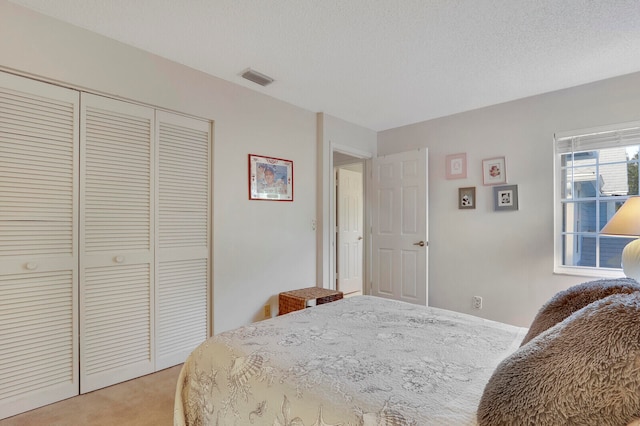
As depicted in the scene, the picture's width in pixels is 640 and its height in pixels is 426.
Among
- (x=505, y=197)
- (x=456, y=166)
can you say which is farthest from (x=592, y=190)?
(x=456, y=166)

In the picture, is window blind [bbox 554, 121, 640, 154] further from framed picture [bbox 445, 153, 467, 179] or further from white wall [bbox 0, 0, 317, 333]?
white wall [bbox 0, 0, 317, 333]

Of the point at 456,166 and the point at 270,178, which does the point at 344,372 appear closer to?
the point at 270,178

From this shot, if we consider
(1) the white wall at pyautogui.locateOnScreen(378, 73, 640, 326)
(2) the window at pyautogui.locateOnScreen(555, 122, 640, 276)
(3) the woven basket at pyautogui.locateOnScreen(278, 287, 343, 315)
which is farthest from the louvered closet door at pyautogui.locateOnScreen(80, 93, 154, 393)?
(2) the window at pyautogui.locateOnScreen(555, 122, 640, 276)

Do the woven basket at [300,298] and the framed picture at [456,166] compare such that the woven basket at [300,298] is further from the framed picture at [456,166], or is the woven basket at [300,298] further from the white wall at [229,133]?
the framed picture at [456,166]

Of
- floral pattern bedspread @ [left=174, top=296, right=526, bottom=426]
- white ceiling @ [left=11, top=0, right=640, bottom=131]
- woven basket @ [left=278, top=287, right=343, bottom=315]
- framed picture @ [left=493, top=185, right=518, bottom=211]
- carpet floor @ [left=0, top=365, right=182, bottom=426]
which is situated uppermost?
white ceiling @ [left=11, top=0, right=640, bottom=131]

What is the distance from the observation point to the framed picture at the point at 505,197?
3.22 m

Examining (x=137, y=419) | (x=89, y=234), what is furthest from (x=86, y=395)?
(x=89, y=234)

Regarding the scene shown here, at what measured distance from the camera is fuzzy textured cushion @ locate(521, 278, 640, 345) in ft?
3.55

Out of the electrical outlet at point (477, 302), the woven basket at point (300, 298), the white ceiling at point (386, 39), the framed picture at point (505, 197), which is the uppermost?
the white ceiling at point (386, 39)

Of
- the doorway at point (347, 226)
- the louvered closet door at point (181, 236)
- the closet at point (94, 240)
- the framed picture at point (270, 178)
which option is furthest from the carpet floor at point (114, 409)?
the doorway at point (347, 226)

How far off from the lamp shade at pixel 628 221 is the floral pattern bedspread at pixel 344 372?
1.19 m

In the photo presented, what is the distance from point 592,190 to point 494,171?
2.72 feet

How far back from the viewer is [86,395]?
208cm

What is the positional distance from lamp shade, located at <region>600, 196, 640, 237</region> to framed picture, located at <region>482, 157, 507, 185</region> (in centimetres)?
128
